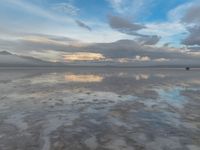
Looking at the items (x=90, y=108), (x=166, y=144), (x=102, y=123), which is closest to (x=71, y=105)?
(x=90, y=108)

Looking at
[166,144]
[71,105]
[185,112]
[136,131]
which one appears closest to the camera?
[166,144]

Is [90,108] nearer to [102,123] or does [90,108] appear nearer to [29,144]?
[102,123]

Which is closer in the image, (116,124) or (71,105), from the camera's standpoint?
(116,124)

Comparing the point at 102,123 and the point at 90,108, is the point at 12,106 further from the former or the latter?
the point at 102,123

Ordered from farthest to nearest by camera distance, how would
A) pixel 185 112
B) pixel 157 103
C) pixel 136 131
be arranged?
pixel 157 103 → pixel 185 112 → pixel 136 131

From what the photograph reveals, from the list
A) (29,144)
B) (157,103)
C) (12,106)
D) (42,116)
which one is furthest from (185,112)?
(12,106)

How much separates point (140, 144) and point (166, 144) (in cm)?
74

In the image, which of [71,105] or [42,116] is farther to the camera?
[71,105]

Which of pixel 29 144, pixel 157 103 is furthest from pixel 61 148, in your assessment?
pixel 157 103

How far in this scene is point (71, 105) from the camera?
478 inches

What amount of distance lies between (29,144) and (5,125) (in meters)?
2.30

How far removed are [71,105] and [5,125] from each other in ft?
14.6

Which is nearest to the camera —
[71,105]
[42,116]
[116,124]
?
[116,124]

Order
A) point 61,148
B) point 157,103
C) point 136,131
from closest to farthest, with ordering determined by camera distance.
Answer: point 61,148 < point 136,131 < point 157,103
